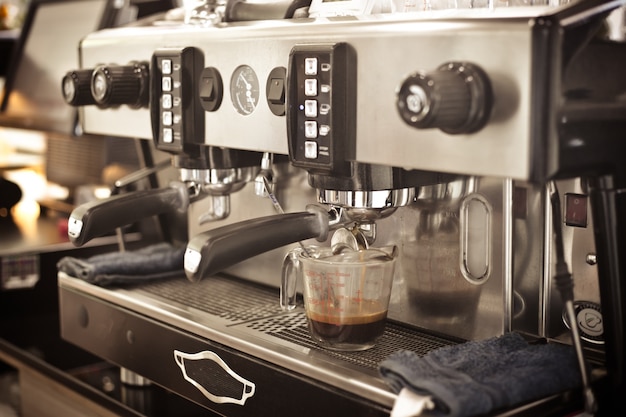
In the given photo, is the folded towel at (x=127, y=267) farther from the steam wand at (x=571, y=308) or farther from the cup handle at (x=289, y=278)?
the steam wand at (x=571, y=308)

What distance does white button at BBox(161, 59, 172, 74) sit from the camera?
3.78ft

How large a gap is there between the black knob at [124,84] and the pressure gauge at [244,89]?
0.21 metres

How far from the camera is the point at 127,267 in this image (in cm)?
140

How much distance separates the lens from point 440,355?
0.93m

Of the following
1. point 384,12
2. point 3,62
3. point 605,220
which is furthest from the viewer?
point 3,62

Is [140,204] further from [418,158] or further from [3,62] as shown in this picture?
[3,62]

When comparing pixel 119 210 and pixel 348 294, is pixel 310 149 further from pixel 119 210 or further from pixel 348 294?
pixel 119 210

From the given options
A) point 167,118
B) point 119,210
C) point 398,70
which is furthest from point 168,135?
point 398,70

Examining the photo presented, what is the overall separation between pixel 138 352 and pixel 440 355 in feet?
1.70

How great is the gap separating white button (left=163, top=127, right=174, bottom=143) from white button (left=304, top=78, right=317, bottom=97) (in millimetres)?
300

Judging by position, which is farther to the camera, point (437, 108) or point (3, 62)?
point (3, 62)

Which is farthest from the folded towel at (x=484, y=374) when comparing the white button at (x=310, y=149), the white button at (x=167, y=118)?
Result: the white button at (x=167, y=118)

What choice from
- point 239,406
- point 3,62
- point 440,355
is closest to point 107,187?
point 3,62

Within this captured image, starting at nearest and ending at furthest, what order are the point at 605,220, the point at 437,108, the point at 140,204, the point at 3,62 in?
1. the point at 437,108
2. the point at 605,220
3. the point at 140,204
4. the point at 3,62
